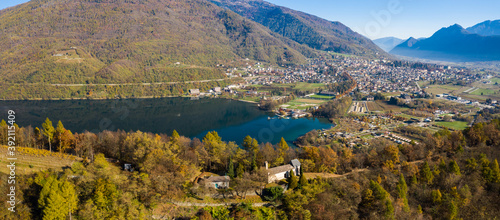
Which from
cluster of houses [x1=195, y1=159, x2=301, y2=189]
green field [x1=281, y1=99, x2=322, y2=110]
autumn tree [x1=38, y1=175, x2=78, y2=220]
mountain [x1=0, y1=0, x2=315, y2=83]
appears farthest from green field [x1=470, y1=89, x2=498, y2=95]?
autumn tree [x1=38, y1=175, x2=78, y2=220]

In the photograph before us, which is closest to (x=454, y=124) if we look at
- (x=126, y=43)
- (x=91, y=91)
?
(x=91, y=91)

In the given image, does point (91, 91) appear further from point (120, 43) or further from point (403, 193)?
point (403, 193)

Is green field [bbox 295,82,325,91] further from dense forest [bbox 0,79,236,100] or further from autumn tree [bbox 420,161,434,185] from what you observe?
autumn tree [bbox 420,161,434,185]

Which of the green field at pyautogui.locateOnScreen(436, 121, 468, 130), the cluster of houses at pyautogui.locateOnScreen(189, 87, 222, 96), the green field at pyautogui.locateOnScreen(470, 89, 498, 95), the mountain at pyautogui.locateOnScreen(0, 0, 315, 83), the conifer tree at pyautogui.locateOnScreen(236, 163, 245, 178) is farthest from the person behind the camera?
the mountain at pyautogui.locateOnScreen(0, 0, 315, 83)

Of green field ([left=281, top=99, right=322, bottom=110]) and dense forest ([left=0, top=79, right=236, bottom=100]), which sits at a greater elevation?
dense forest ([left=0, top=79, right=236, bottom=100])

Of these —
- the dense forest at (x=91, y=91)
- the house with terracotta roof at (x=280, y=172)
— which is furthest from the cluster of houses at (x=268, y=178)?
the dense forest at (x=91, y=91)

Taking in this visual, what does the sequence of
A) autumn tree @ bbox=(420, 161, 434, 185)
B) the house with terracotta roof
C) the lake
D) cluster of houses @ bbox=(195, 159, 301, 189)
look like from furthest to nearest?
the lake → autumn tree @ bbox=(420, 161, 434, 185) → the house with terracotta roof → cluster of houses @ bbox=(195, 159, 301, 189)

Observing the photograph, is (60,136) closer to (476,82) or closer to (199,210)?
(199,210)
